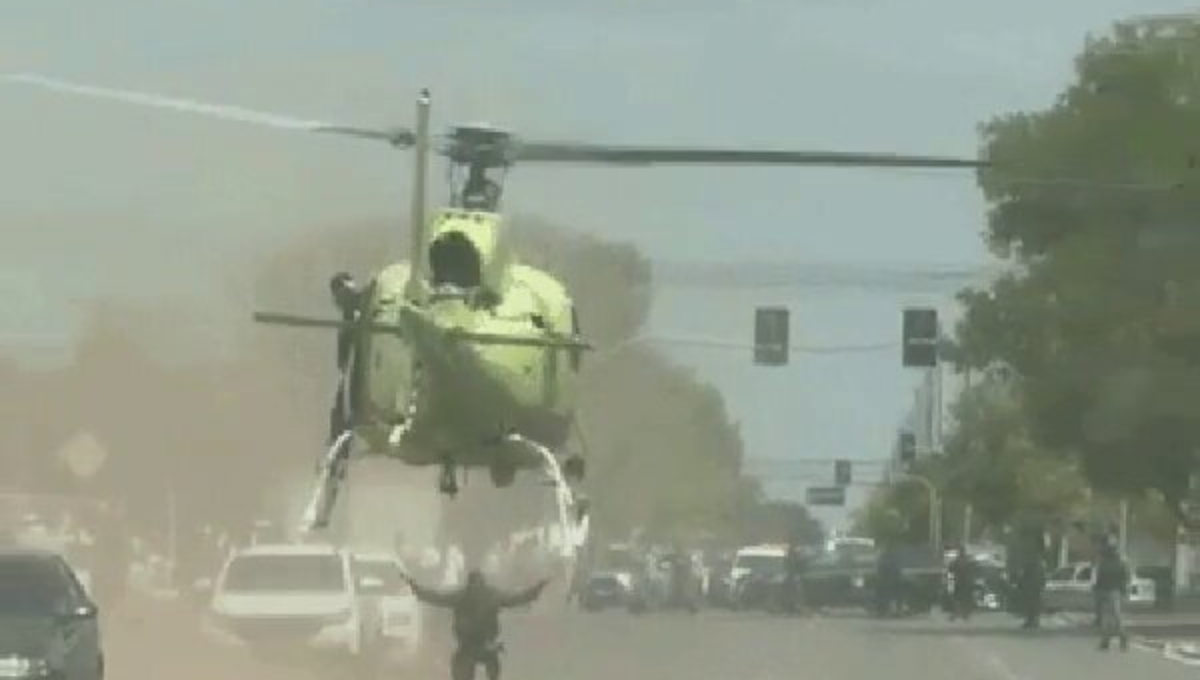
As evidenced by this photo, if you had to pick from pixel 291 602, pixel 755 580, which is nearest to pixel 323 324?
pixel 291 602

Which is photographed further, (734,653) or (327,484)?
(734,653)

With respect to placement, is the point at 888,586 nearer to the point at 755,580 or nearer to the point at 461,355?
the point at 755,580

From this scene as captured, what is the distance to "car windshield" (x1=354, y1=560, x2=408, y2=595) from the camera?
37.2m

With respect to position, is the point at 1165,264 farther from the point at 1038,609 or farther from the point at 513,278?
the point at 513,278

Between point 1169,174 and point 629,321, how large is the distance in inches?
990

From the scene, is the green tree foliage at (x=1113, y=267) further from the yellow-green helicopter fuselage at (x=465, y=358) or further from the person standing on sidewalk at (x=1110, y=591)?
the yellow-green helicopter fuselage at (x=465, y=358)

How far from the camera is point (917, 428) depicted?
18062cm

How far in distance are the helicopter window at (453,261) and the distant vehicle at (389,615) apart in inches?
536

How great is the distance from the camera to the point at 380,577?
38.2 meters

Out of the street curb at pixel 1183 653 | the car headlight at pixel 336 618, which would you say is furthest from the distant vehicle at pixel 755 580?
the car headlight at pixel 336 618

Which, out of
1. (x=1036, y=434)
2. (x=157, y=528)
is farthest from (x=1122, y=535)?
(x=157, y=528)

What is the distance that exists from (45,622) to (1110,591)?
26.6 m

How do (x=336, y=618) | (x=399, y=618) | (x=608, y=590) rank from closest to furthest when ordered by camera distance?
(x=336, y=618) < (x=399, y=618) < (x=608, y=590)

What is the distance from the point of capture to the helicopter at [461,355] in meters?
23.5
